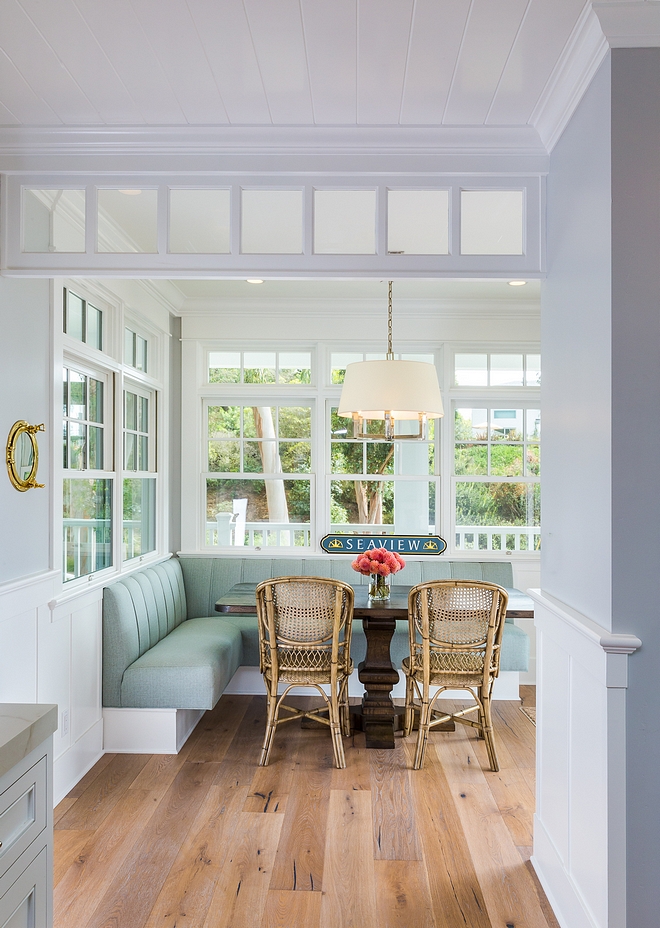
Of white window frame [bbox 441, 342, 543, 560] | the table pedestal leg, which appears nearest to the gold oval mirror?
the table pedestal leg

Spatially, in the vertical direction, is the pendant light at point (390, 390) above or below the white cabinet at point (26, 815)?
above

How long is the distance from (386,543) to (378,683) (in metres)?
1.21

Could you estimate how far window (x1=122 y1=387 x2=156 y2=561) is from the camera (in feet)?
13.3

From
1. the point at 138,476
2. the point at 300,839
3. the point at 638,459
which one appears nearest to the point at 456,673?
the point at 300,839

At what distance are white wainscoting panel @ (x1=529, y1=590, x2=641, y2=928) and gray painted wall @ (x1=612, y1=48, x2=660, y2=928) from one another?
0.04 m

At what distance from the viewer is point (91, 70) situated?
6.40 feet

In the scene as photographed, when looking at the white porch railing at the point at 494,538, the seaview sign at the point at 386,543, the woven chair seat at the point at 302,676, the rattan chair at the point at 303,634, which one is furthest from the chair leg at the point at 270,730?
the white porch railing at the point at 494,538

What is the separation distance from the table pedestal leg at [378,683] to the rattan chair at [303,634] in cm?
25

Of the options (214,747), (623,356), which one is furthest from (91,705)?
(623,356)

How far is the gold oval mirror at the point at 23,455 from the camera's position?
2562 mm

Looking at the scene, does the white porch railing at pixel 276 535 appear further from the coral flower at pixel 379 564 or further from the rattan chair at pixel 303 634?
the rattan chair at pixel 303 634

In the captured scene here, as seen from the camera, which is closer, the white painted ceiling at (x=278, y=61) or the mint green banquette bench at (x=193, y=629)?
the white painted ceiling at (x=278, y=61)

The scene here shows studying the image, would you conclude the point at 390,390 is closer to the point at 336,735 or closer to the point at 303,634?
the point at 303,634

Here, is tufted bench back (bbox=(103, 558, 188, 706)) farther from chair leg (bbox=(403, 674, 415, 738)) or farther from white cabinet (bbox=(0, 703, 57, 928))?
white cabinet (bbox=(0, 703, 57, 928))
